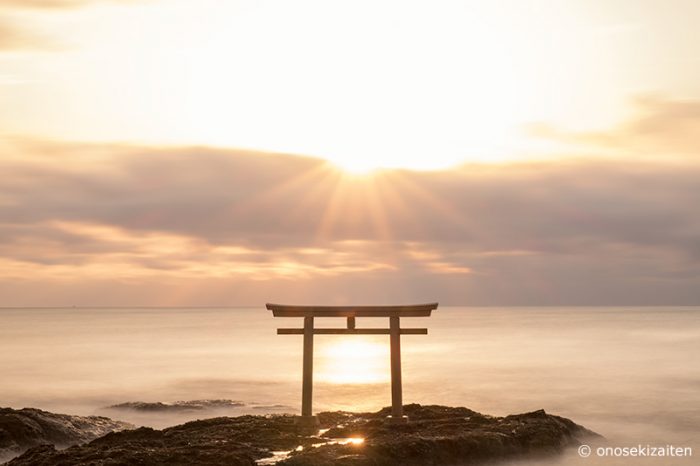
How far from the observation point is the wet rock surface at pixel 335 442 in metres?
15.4

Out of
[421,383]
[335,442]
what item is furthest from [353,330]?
[421,383]

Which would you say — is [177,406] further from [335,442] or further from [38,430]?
[335,442]

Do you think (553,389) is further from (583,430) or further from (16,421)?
(16,421)

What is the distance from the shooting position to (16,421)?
1977 centimetres

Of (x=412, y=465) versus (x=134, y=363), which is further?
(x=134, y=363)

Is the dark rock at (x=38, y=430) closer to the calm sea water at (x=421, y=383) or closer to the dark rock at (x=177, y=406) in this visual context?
the calm sea water at (x=421, y=383)

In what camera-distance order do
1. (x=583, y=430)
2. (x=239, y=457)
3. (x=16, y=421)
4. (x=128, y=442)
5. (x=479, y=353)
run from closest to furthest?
(x=239, y=457)
(x=128, y=442)
(x=16, y=421)
(x=583, y=430)
(x=479, y=353)

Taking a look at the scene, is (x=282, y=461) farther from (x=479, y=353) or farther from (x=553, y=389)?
(x=479, y=353)

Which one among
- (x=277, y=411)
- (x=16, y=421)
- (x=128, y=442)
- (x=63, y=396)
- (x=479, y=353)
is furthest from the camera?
(x=479, y=353)

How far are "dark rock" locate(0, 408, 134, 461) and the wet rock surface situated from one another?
248cm

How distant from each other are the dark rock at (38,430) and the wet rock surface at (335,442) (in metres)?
2.48

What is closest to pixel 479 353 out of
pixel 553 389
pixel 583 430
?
pixel 553 389

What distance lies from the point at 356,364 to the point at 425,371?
25.8 ft

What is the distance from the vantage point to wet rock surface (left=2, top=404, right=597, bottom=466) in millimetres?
15406
